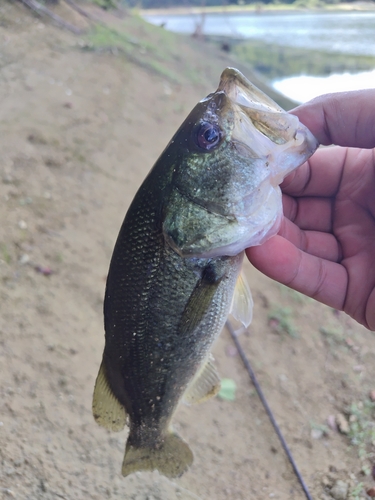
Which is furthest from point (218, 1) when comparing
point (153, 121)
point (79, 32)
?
point (153, 121)

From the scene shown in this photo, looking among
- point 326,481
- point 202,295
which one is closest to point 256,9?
point 326,481

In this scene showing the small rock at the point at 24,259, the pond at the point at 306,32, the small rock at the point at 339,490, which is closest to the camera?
the small rock at the point at 339,490

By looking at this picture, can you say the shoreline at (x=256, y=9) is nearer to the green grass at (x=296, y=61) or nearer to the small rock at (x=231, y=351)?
the green grass at (x=296, y=61)

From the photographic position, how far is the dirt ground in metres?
2.54

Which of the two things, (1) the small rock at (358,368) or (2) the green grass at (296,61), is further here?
(2) the green grass at (296,61)

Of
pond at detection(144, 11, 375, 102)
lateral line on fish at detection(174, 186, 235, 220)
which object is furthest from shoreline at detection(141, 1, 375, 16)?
lateral line on fish at detection(174, 186, 235, 220)

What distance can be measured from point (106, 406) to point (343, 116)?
1.86 metres

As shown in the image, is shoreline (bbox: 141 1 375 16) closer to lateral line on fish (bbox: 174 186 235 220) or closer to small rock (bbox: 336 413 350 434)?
small rock (bbox: 336 413 350 434)

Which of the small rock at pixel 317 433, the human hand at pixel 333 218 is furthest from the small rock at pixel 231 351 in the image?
the human hand at pixel 333 218

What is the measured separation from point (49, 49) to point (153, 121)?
2933 millimetres

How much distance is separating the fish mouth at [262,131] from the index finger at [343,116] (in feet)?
1.26

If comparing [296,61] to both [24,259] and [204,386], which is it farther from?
[204,386]

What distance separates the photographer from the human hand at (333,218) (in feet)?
6.52

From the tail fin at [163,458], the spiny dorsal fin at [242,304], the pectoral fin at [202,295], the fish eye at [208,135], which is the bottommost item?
the tail fin at [163,458]
